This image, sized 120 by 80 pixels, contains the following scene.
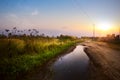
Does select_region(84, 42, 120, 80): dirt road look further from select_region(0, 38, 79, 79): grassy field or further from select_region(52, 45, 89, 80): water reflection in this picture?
select_region(0, 38, 79, 79): grassy field

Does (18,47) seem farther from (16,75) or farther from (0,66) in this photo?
(16,75)

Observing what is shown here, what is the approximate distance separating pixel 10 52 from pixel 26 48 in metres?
3.17

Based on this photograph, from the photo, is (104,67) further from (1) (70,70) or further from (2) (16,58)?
(2) (16,58)

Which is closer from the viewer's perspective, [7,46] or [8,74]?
[8,74]

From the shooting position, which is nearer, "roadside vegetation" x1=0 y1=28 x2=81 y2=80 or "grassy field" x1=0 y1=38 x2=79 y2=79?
"roadside vegetation" x1=0 y1=28 x2=81 y2=80

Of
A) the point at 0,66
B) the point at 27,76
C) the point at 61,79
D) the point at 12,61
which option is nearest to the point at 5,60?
the point at 12,61

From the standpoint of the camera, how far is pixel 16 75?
9844 millimetres

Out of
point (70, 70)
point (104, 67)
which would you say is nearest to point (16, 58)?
point (70, 70)

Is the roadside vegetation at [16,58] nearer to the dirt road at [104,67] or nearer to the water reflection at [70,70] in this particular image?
the water reflection at [70,70]

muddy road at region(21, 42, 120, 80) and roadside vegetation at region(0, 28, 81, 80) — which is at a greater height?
roadside vegetation at region(0, 28, 81, 80)

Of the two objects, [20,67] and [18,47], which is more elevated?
[18,47]

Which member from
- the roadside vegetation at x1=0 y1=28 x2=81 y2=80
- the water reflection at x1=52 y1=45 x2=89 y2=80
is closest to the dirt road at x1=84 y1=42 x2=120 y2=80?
the water reflection at x1=52 y1=45 x2=89 y2=80

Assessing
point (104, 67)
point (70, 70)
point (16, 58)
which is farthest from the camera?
point (16, 58)

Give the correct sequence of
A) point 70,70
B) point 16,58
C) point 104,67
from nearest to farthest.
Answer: point 70,70 < point 104,67 < point 16,58
